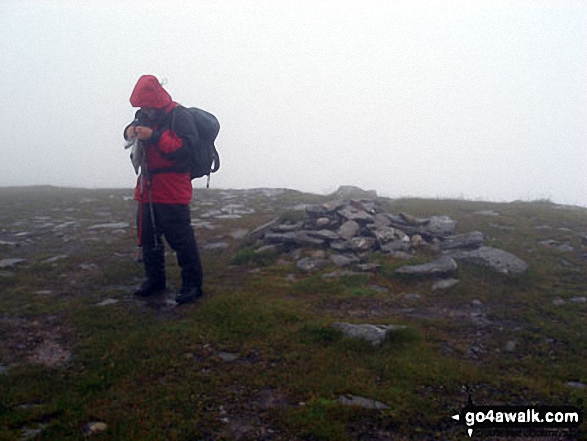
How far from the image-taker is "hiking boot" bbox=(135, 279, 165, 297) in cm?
693

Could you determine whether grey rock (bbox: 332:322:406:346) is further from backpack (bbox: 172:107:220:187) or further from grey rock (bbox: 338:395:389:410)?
backpack (bbox: 172:107:220:187)

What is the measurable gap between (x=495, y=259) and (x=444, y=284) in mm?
1306

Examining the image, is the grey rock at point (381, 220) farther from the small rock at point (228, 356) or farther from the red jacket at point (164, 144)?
the small rock at point (228, 356)

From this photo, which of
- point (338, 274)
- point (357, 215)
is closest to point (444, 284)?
point (338, 274)

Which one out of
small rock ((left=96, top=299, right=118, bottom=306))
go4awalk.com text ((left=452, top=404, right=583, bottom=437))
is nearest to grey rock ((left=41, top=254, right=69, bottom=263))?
small rock ((left=96, top=299, right=118, bottom=306))

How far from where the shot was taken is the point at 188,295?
21.7ft

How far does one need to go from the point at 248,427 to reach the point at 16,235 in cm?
906

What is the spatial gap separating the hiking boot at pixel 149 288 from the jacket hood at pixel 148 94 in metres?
2.46

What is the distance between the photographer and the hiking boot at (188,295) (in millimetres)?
6544

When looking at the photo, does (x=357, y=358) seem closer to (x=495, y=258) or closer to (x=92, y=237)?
(x=495, y=258)

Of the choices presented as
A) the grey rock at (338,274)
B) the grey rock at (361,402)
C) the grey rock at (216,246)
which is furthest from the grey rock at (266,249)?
the grey rock at (361,402)

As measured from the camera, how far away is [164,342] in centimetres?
525

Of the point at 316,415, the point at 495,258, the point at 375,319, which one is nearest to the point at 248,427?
the point at 316,415

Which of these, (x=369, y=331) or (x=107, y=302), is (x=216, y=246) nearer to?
(x=107, y=302)
